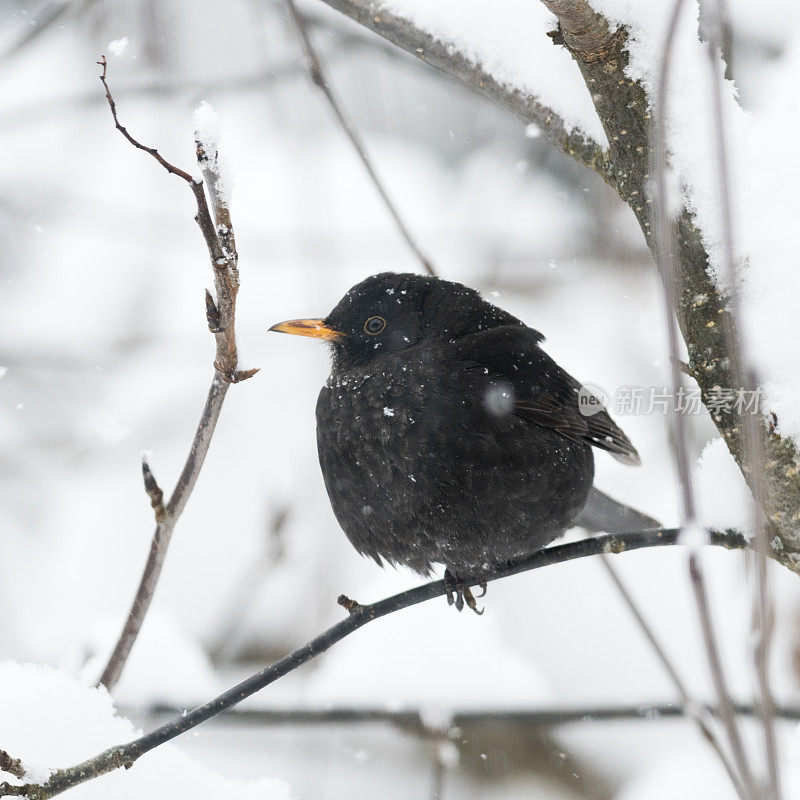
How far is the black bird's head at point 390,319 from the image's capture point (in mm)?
3133

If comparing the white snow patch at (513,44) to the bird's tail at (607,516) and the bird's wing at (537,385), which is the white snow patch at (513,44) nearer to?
the bird's wing at (537,385)

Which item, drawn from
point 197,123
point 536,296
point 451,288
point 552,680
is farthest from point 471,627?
point 197,123

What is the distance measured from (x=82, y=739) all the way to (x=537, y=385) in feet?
6.23

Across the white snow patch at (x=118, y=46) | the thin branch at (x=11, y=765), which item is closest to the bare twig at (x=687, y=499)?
the thin branch at (x=11, y=765)

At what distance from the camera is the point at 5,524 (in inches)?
214

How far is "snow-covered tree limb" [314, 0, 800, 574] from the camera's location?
2.05 meters

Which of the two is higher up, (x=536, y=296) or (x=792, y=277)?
(x=536, y=296)

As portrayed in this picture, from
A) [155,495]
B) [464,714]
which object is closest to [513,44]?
[155,495]

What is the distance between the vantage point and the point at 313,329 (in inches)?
123

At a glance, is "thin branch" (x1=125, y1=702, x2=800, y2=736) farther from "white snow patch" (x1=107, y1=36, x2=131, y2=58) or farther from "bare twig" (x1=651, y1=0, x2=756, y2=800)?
"white snow patch" (x1=107, y1=36, x2=131, y2=58)

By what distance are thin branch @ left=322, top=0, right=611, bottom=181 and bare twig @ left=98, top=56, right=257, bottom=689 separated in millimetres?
1135

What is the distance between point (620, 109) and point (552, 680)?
3767 mm

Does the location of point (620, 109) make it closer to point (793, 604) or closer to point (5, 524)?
point (793, 604)

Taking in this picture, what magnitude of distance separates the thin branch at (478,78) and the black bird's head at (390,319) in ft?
2.77
